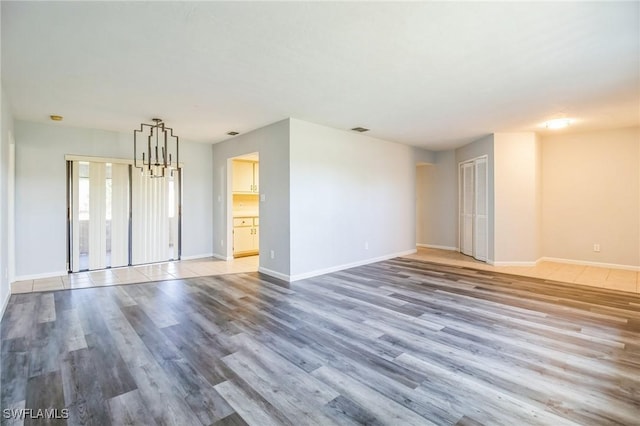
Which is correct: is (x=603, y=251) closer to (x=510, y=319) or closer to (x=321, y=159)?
(x=510, y=319)

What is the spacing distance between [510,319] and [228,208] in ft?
17.8

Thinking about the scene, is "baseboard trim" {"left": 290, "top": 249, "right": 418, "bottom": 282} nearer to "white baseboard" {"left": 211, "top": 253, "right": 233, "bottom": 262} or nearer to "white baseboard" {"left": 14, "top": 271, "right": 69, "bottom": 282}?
"white baseboard" {"left": 211, "top": 253, "right": 233, "bottom": 262}

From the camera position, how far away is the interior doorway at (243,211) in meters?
7.00

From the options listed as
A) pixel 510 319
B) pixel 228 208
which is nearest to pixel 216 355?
pixel 510 319

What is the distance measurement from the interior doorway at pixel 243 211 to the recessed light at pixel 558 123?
556 cm

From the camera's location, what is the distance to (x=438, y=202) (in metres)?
8.30

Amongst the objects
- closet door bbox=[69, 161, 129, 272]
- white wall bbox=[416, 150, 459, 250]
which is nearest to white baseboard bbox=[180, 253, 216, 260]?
closet door bbox=[69, 161, 129, 272]

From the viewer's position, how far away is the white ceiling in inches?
84.4

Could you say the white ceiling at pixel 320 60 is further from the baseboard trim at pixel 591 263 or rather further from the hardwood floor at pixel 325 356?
the baseboard trim at pixel 591 263

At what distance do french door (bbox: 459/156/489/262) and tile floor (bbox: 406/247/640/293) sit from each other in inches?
15.2

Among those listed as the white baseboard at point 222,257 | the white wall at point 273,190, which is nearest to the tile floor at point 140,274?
the white baseboard at point 222,257

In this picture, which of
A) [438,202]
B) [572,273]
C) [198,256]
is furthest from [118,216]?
[572,273]

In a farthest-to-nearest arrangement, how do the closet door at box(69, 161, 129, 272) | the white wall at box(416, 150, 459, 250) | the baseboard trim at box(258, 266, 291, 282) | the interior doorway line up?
the white wall at box(416, 150, 459, 250) < the interior doorway < the closet door at box(69, 161, 129, 272) < the baseboard trim at box(258, 266, 291, 282)

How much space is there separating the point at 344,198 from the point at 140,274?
12.7 feet
